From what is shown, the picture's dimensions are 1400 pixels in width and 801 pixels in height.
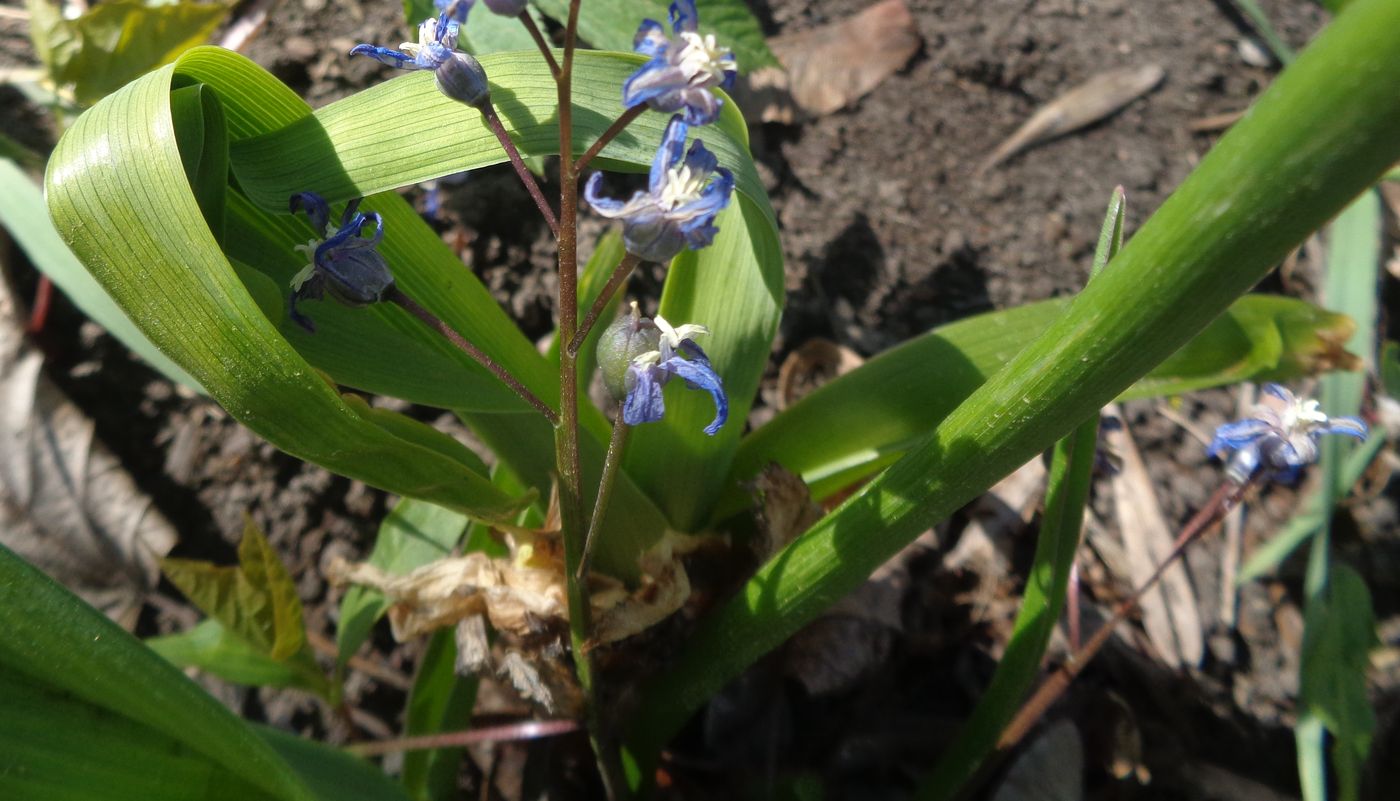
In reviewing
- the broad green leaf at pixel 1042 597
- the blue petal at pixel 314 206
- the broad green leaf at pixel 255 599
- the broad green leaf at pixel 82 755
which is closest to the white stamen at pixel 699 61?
the blue petal at pixel 314 206

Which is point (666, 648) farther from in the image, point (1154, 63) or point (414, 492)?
point (1154, 63)

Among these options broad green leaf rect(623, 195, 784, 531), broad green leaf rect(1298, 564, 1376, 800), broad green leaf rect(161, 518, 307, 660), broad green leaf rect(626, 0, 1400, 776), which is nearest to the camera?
broad green leaf rect(626, 0, 1400, 776)

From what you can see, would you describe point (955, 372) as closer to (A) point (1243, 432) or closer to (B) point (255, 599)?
(A) point (1243, 432)

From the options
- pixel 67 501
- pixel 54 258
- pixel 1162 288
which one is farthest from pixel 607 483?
pixel 67 501

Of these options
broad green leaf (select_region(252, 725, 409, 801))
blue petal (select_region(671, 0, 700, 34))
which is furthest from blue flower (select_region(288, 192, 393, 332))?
broad green leaf (select_region(252, 725, 409, 801))

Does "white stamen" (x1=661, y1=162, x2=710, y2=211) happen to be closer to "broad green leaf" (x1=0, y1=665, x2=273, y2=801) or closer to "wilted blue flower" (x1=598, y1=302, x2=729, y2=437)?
"wilted blue flower" (x1=598, y1=302, x2=729, y2=437)

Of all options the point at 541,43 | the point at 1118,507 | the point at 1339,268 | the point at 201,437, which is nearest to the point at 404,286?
the point at 541,43
